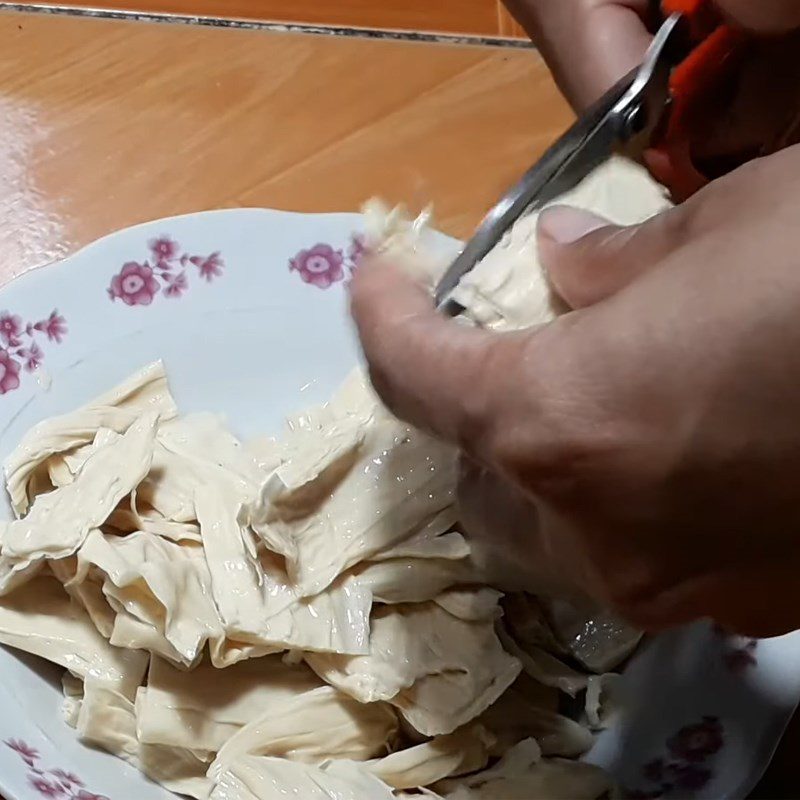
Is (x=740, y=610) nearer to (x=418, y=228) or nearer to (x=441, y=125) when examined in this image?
(x=418, y=228)

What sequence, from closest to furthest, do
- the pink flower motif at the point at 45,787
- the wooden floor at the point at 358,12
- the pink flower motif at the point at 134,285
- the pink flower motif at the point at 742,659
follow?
the pink flower motif at the point at 45,787, the pink flower motif at the point at 742,659, the pink flower motif at the point at 134,285, the wooden floor at the point at 358,12

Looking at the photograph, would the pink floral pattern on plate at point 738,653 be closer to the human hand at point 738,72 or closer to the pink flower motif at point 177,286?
the human hand at point 738,72

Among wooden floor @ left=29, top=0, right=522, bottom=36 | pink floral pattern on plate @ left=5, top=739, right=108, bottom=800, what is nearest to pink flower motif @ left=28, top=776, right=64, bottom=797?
pink floral pattern on plate @ left=5, top=739, right=108, bottom=800

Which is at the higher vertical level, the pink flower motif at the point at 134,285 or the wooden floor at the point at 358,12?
the wooden floor at the point at 358,12

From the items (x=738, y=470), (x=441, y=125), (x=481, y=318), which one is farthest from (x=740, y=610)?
(x=441, y=125)

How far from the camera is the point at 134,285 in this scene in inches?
32.9

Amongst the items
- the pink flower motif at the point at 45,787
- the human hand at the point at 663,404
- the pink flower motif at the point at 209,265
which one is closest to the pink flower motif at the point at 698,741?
the human hand at the point at 663,404

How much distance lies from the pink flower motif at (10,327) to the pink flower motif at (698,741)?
0.53 m

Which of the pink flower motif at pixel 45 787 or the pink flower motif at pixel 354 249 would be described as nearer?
the pink flower motif at pixel 45 787

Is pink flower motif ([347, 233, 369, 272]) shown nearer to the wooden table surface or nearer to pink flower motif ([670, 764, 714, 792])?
the wooden table surface

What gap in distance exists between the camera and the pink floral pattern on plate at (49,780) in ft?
1.99

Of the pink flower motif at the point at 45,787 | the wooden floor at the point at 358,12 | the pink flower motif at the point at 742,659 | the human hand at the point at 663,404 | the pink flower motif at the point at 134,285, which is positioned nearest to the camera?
the human hand at the point at 663,404

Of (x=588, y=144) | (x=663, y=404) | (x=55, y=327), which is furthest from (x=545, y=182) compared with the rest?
(x=55, y=327)

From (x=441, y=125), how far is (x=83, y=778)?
644mm
